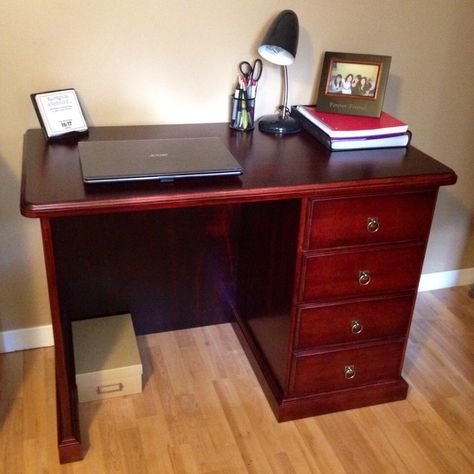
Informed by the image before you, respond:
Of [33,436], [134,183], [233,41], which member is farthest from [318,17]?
[33,436]

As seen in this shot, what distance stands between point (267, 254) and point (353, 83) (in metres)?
0.60

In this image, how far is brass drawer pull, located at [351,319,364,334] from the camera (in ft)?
5.61

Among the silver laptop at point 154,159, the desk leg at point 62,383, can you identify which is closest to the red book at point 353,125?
the silver laptop at point 154,159

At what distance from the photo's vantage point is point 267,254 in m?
1.80

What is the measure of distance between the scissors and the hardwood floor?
0.92 m

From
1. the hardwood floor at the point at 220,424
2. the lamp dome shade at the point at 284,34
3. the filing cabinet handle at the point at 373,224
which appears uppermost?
the lamp dome shade at the point at 284,34

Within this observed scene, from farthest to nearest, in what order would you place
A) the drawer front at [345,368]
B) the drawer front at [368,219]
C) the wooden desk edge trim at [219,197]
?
the drawer front at [345,368] → the drawer front at [368,219] → the wooden desk edge trim at [219,197]

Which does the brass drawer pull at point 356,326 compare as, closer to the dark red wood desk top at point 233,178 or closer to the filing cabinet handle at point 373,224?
the filing cabinet handle at point 373,224

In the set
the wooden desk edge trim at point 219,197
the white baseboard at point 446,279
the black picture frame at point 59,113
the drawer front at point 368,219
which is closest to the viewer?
the wooden desk edge trim at point 219,197

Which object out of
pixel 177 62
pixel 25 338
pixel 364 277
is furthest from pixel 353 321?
pixel 25 338

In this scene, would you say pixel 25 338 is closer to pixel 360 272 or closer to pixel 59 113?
pixel 59 113

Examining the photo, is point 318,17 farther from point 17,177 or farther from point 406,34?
point 17,177

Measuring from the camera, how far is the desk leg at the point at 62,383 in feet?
4.48

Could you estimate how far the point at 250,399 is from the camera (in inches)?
73.6
